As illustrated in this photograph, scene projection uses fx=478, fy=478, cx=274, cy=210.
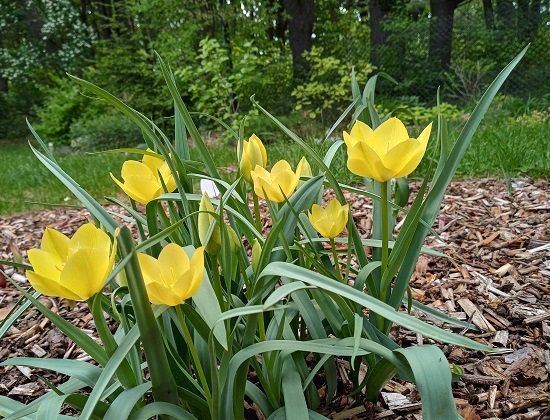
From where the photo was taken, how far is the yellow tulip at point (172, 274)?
647mm

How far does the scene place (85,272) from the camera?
638 millimetres

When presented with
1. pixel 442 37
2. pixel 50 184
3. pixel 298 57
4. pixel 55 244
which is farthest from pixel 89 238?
pixel 442 37

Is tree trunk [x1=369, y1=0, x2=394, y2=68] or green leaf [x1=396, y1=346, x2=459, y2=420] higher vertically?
tree trunk [x1=369, y1=0, x2=394, y2=68]

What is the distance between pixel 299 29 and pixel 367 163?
8.79 metres

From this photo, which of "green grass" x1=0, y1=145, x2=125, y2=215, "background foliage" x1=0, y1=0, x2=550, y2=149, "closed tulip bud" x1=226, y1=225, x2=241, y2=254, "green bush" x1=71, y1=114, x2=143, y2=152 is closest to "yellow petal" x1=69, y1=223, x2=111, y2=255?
"closed tulip bud" x1=226, y1=225, x2=241, y2=254

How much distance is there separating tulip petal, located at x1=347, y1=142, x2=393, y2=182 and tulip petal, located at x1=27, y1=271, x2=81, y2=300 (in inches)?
18.7

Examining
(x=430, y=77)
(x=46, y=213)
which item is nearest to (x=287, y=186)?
(x=46, y=213)

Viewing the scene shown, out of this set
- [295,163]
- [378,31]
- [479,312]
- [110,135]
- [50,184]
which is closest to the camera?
[479,312]

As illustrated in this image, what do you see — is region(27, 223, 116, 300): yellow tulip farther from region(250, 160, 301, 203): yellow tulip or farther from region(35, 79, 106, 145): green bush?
region(35, 79, 106, 145): green bush

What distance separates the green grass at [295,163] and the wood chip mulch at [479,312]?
16.3 inches

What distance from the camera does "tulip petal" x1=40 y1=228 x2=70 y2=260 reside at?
2.41 feet

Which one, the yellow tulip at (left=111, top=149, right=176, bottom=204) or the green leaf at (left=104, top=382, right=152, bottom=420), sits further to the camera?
the yellow tulip at (left=111, top=149, right=176, bottom=204)

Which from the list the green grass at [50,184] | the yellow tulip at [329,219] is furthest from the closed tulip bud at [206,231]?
the green grass at [50,184]

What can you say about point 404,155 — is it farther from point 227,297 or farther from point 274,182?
point 227,297
